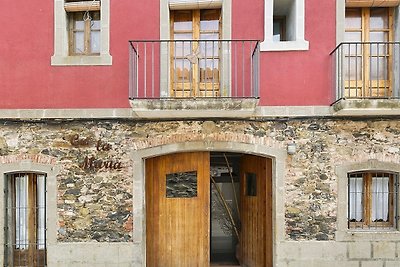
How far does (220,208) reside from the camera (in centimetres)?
938

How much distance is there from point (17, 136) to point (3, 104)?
72 centimetres

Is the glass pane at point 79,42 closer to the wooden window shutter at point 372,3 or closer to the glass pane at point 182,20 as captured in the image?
the glass pane at point 182,20

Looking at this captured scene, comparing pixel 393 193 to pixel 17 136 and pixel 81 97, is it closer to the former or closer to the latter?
pixel 81 97

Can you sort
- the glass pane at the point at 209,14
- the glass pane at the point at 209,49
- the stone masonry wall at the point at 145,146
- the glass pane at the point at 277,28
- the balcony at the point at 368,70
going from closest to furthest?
the balcony at the point at 368,70, the stone masonry wall at the point at 145,146, the glass pane at the point at 209,49, the glass pane at the point at 209,14, the glass pane at the point at 277,28

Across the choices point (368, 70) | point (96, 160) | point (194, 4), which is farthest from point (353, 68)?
point (96, 160)

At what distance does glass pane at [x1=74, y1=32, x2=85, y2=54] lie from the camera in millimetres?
7820

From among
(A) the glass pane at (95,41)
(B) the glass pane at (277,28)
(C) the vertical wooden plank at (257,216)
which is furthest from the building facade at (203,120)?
(B) the glass pane at (277,28)

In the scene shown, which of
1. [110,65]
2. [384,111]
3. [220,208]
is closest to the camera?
[384,111]

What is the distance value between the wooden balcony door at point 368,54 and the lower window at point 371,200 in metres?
1.72

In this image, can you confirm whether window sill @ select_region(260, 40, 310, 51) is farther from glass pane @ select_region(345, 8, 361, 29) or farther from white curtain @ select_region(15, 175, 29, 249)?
white curtain @ select_region(15, 175, 29, 249)

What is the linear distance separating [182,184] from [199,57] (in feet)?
8.78

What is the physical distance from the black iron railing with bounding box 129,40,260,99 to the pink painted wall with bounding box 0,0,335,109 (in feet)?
0.68

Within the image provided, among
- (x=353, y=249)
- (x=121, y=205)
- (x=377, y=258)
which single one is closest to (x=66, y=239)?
(x=121, y=205)

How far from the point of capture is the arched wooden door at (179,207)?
7828mm
